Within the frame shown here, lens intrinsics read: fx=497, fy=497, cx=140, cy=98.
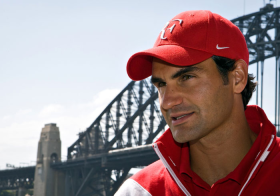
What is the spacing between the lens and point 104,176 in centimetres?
4738

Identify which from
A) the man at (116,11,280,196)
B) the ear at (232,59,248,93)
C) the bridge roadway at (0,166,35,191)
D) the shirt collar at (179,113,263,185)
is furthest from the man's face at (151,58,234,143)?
the bridge roadway at (0,166,35,191)

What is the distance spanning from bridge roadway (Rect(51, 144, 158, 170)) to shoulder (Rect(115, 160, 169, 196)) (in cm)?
3471

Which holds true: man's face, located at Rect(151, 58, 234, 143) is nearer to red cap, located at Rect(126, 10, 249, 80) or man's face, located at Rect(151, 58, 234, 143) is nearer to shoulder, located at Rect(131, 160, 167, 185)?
red cap, located at Rect(126, 10, 249, 80)

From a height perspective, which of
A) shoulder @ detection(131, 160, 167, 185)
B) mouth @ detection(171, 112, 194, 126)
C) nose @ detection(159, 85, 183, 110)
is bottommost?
shoulder @ detection(131, 160, 167, 185)

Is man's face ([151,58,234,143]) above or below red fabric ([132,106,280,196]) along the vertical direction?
above

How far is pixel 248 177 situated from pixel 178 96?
1.83ft

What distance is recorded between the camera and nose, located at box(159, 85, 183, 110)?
265cm

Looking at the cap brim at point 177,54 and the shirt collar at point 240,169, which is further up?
the cap brim at point 177,54

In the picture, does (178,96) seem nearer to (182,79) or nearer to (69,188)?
(182,79)

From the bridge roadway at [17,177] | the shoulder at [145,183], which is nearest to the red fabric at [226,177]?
the shoulder at [145,183]

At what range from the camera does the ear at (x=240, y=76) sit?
281 cm

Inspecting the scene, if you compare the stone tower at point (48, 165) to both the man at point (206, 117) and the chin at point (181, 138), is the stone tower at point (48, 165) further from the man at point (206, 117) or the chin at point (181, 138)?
the chin at point (181, 138)

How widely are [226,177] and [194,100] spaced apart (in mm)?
439

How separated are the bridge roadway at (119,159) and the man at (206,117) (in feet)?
114
